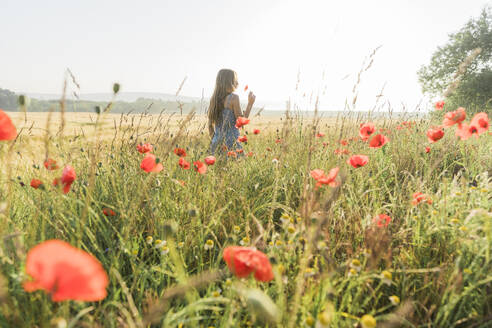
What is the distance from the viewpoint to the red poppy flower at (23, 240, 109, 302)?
43cm

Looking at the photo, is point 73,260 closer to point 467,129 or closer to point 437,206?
point 437,206

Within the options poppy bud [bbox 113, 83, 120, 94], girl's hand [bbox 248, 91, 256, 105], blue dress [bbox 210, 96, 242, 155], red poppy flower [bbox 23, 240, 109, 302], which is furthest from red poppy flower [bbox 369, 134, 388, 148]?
girl's hand [bbox 248, 91, 256, 105]

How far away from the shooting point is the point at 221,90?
442 centimetres

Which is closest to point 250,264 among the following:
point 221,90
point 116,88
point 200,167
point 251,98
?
point 116,88

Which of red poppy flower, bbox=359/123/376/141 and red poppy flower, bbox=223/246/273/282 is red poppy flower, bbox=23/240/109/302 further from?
red poppy flower, bbox=359/123/376/141

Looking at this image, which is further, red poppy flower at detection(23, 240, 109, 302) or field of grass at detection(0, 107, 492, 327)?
field of grass at detection(0, 107, 492, 327)

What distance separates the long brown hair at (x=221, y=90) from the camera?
438 centimetres

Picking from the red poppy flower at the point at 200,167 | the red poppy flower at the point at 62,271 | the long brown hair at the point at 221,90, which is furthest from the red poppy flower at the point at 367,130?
the long brown hair at the point at 221,90

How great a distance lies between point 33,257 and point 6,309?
0.40m

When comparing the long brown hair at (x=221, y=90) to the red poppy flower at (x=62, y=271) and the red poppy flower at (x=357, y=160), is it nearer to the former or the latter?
the red poppy flower at (x=357, y=160)

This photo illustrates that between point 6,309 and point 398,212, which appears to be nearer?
point 6,309

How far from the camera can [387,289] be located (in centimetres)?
103

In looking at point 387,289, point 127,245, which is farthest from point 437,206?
point 127,245

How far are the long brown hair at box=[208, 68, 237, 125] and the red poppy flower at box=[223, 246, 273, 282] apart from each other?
12.6 ft
